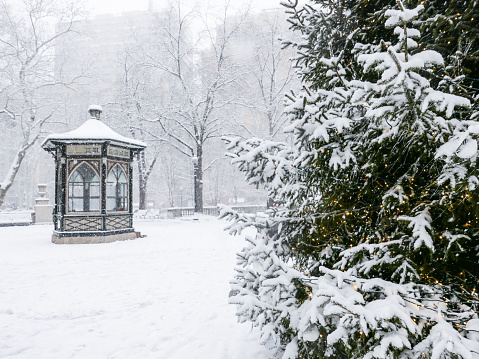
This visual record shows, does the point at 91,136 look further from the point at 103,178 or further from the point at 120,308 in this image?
the point at 120,308

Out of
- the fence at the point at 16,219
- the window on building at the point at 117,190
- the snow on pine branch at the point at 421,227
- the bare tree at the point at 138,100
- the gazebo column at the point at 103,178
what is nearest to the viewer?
the snow on pine branch at the point at 421,227

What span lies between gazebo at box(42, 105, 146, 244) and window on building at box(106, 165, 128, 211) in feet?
0.15

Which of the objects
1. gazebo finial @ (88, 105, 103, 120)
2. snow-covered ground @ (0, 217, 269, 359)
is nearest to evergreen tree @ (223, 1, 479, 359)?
snow-covered ground @ (0, 217, 269, 359)

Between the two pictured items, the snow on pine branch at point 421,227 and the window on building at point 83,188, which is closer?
the snow on pine branch at point 421,227

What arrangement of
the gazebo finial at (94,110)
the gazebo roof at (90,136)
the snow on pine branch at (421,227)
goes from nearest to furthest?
1. the snow on pine branch at (421,227)
2. the gazebo roof at (90,136)
3. the gazebo finial at (94,110)

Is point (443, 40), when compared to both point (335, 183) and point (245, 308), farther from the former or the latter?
point (245, 308)

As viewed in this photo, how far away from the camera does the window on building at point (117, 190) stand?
45.7 ft

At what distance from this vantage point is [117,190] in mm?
14266

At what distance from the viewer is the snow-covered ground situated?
11.7ft

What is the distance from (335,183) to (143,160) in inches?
1062

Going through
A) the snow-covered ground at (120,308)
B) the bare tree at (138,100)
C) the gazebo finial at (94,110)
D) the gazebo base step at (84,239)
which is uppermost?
the bare tree at (138,100)

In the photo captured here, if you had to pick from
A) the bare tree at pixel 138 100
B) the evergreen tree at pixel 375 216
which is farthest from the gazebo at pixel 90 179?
the bare tree at pixel 138 100

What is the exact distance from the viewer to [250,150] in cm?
269

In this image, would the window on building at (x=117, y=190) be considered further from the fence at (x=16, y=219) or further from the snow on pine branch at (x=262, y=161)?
the snow on pine branch at (x=262, y=161)
